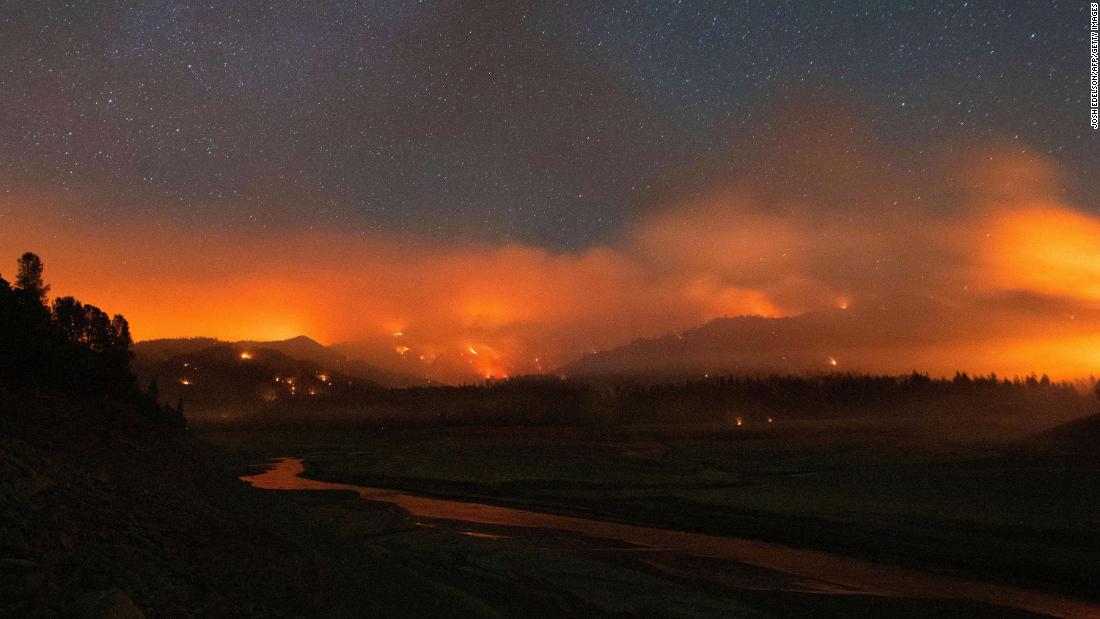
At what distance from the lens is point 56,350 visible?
40594 millimetres

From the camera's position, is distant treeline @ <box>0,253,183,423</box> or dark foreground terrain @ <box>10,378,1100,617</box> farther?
distant treeline @ <box>0,253,183,423</box>

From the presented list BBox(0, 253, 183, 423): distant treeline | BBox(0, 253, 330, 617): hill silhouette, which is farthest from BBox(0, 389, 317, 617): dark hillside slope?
BBox(0, 253, 183, 423): distant treeline

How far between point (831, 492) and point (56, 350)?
57.4m

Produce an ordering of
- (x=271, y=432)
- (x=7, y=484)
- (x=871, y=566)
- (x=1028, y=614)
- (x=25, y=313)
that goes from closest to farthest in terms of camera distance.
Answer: (x=7, y=484) → (x=1028, y=614) → (x=871, y=566) → (x=25, y=313) → (x=271, y=432)

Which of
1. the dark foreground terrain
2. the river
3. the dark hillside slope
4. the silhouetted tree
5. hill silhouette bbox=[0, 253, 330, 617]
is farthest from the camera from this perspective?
the silhouetted tree

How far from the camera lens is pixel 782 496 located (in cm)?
5269

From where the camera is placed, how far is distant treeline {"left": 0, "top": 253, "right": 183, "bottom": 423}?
36.7 metres

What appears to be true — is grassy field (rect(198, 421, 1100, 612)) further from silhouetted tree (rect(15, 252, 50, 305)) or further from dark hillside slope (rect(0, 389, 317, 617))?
silhouetted tree (rect(15, 252, 50, 305))

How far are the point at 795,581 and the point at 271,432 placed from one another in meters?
166

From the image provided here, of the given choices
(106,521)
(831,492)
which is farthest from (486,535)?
(831,492)

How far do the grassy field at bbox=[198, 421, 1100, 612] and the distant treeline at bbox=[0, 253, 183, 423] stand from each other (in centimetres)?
2362

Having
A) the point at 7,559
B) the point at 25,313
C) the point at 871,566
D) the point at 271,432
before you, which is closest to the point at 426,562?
the point at 7,559

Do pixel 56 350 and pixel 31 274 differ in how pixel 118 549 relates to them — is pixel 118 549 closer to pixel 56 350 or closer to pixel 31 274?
pixel 56 350

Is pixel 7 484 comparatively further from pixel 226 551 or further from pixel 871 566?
pixel 871 566
